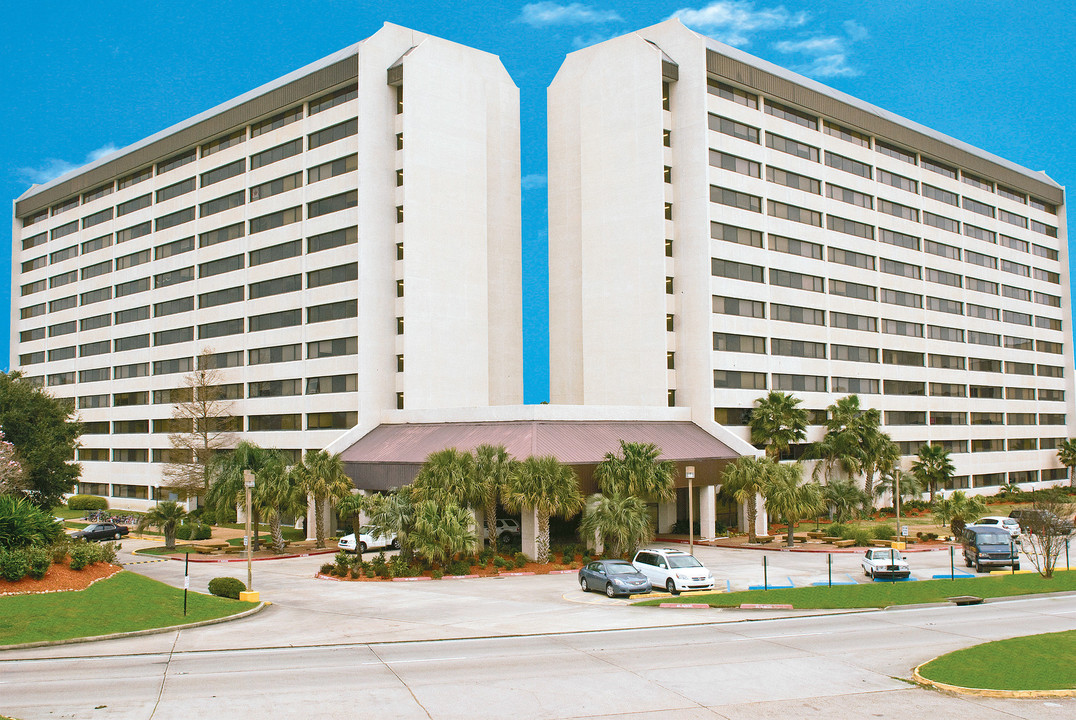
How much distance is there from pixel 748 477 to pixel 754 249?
2225 centimetres

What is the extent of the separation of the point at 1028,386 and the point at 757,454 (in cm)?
5865

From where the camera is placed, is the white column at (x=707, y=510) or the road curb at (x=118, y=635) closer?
the road curb at (x=118, y=635)

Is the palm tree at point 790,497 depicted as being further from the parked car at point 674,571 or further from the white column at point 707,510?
the parked car at point 674,571

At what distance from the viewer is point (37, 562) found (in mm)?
30719

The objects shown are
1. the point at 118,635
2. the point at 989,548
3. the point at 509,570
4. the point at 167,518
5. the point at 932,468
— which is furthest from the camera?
the point at 932,468

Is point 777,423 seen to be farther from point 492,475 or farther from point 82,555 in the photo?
point 82,555

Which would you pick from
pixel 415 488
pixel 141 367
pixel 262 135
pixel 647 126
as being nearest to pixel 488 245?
pixel 647 126

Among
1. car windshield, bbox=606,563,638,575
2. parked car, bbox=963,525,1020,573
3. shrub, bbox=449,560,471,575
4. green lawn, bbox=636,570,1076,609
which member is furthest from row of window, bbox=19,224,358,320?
parked car, bbox=963,525,1020,573

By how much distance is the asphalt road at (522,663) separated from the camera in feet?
56.9

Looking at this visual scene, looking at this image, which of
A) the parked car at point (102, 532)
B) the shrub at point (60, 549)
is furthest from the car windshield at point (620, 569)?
the parked car at point (102, 532)

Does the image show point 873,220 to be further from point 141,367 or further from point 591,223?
point 141,367

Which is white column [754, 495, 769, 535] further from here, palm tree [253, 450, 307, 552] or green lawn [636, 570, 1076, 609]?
palm tree [253, 450, 307, 552]

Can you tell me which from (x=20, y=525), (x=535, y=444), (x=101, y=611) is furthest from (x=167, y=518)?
(x=101, y=611)

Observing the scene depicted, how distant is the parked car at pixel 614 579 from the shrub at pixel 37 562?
20262 mm
